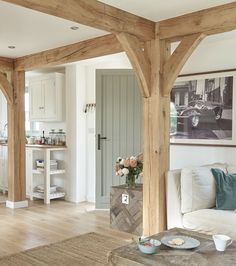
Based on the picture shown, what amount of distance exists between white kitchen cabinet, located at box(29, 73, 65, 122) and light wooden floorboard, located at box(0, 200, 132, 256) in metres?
1.58

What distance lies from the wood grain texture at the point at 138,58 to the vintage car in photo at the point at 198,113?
3.86ft

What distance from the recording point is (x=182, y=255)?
2.12 m

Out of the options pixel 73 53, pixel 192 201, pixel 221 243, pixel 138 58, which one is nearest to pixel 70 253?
pixel 192 201

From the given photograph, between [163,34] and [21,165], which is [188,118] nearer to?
[163,34]

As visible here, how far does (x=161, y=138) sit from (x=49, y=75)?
127 inches

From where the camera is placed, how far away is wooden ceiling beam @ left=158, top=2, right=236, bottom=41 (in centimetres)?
303

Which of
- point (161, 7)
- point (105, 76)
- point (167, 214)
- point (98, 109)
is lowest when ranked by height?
point (167, 214)

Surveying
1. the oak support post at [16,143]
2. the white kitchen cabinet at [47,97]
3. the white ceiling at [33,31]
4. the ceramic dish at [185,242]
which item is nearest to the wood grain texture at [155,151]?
the white ceiling at [33,31]

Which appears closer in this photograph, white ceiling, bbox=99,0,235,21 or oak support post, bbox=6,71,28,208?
white ceiling, bbox=99,0,235,21

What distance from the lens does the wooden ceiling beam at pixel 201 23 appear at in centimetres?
303

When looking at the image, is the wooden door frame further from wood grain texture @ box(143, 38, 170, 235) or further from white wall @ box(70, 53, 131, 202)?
white wall @ box(70, 53, 131, 202)

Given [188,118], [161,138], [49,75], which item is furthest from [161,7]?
[49,75]

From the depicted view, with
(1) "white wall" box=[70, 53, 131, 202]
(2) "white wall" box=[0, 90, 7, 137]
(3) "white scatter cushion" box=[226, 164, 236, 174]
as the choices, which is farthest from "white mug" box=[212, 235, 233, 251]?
(2) "white wall" box=[0, 90, 7, 137]

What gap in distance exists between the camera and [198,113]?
4.52 metres
